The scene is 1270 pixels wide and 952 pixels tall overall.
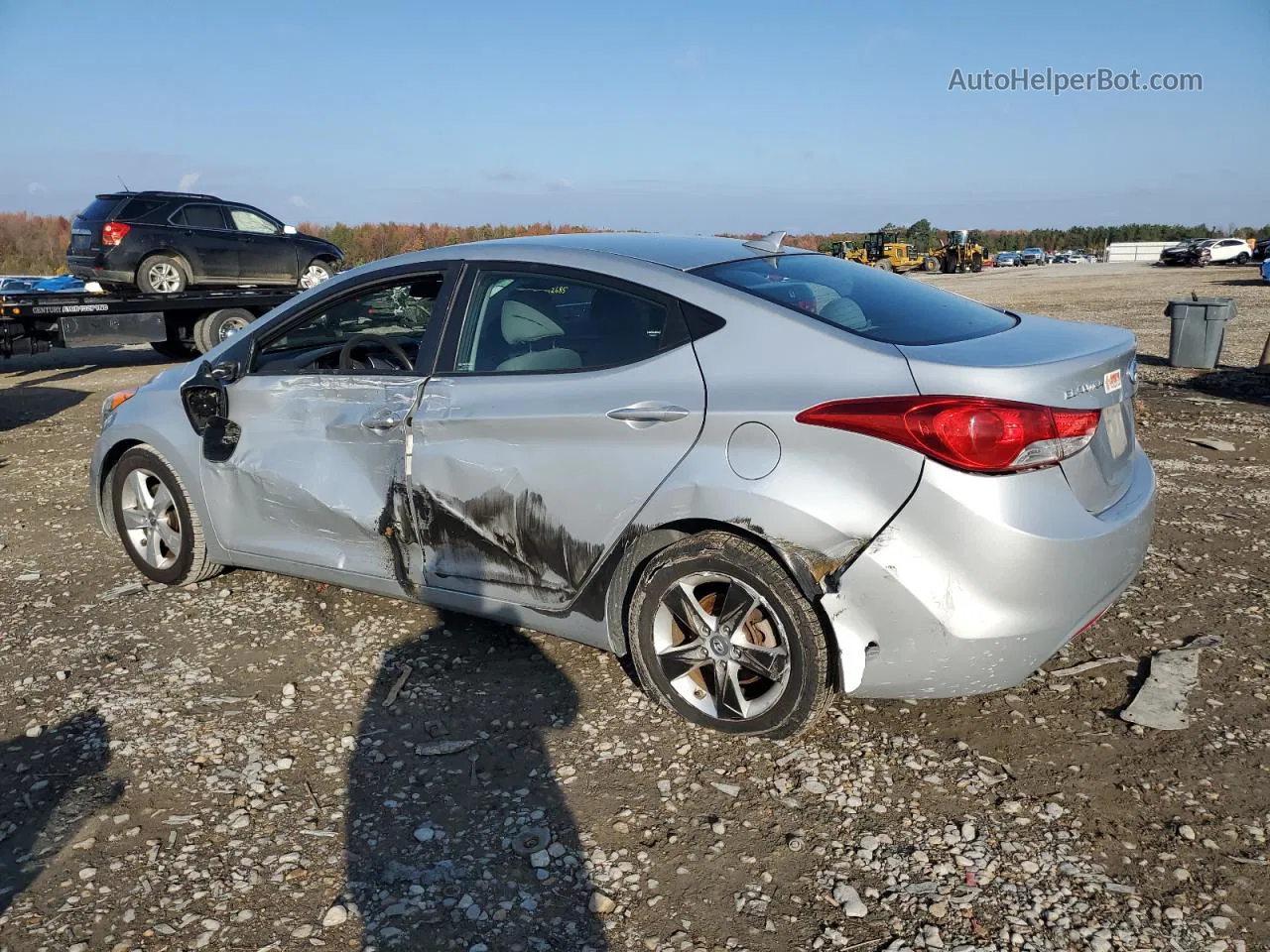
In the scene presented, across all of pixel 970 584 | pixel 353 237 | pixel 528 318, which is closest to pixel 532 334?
pixel 528 318

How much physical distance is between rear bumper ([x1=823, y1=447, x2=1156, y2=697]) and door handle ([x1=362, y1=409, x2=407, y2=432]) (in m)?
1.88

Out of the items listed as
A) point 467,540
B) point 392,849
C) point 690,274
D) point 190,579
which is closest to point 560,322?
point 690,274

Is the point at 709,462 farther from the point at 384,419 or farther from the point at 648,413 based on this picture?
the point at 384,419

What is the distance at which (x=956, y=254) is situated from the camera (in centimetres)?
5262

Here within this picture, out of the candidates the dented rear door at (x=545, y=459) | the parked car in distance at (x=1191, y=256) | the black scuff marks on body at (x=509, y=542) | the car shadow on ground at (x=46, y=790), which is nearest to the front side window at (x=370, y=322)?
the dented rear door at (x=545, y=459)

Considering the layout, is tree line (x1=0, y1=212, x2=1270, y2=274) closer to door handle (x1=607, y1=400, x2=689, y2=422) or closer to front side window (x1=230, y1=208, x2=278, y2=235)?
front side window (x1=230, y1=208, x2=278, y2=235)

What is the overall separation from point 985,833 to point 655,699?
1184 mm

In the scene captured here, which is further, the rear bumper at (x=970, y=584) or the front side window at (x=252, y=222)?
the front side window at (x=252, y=222)

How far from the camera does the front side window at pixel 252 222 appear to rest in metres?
15.4

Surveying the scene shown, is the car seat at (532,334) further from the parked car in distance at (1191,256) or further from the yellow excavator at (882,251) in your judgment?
the parked car in distance at (1191,256)

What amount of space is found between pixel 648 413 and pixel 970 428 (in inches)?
41.0

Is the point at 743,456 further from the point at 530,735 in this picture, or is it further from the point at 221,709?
the point at 221,709

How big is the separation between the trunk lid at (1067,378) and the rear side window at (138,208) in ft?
45.1

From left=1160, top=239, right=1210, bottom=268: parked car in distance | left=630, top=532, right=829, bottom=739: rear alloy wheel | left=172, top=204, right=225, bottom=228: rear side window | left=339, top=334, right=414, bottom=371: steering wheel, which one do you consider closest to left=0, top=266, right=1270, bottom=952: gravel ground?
left=630, top=532, right=829, bottom=739: rear alloy wheel
